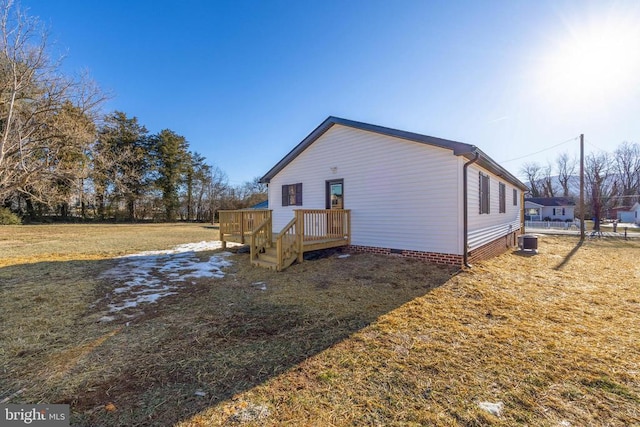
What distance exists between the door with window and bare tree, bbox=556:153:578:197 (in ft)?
169

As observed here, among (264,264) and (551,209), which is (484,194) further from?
(551,209)

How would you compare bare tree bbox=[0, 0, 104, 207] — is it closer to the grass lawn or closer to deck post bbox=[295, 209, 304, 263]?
the grass lawn

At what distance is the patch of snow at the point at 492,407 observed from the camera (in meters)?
2.02

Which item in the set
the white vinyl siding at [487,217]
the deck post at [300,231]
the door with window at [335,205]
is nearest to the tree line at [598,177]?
the white vinyl siding at [487,217]

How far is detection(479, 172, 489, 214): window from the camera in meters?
8.27

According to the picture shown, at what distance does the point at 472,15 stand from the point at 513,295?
7497mm

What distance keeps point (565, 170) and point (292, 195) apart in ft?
175

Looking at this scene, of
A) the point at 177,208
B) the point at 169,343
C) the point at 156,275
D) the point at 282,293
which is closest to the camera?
the point at 169,343

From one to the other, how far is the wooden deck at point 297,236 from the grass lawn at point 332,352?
4.88ft

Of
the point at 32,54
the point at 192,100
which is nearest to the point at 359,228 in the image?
the point at 192,100

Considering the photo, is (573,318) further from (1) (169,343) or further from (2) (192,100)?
(2) (192,100)

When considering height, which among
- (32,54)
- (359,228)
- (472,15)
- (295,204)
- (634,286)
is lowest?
(634,286)

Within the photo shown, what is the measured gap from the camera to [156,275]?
6.50m

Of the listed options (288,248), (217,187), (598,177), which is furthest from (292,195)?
(598,177)
